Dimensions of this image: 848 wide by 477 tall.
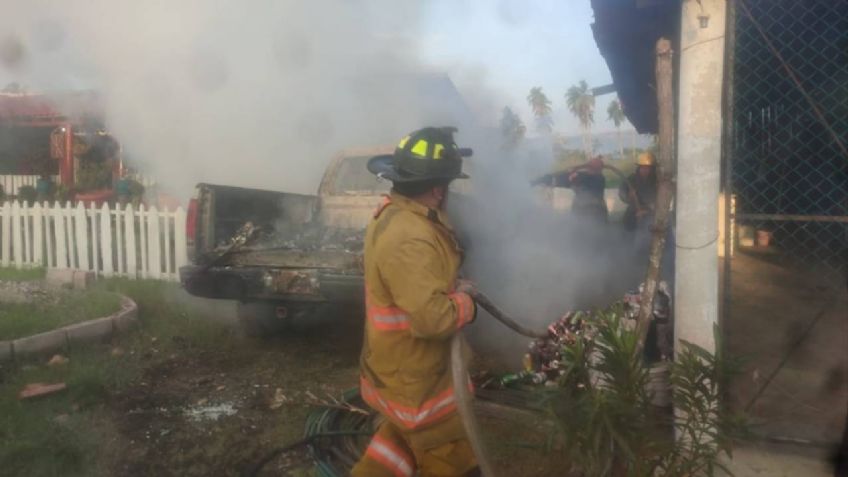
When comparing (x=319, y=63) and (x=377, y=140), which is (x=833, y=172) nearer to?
(x=377, y=140)

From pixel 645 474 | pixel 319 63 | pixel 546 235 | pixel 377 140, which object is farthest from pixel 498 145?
pixel 645 474

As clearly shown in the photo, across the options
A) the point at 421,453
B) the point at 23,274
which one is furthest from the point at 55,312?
the point at 421,453

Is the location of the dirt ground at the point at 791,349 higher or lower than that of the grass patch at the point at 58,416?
higher

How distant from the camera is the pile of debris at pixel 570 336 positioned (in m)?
3.85

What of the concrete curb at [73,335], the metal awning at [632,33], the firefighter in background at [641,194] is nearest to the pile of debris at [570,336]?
the metal awning at [632,33]

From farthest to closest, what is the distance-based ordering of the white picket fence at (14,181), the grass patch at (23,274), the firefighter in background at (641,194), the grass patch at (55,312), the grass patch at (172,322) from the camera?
the white picket fence at (14,181) < the grass patch at (23,274) < the firefighter in background at (641,194) < the grass patch at (172,322) < the grass patch at (55,312)

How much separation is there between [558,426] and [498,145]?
914cm

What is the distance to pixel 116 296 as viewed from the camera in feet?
23.2

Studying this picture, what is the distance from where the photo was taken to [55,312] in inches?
250

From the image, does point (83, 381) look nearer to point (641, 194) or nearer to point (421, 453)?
point (421, 453)

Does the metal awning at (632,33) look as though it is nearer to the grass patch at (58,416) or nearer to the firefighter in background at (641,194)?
the firefighter in background at (641,194)

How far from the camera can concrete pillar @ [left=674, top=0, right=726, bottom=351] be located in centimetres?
331

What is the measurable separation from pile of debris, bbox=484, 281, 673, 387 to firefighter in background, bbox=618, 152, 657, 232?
332 cm

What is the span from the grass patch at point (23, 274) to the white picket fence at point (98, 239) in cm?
36
